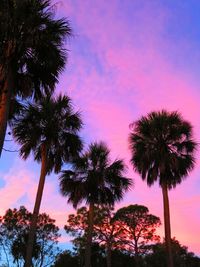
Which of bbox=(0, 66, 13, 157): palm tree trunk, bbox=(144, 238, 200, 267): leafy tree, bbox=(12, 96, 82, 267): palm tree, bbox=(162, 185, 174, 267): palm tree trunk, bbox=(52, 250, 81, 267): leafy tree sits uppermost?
bbox=(144, 238, 200, 267): leafy tree

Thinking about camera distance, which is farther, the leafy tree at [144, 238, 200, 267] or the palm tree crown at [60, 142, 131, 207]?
the leafy tree at [144, 238, 200, 267]

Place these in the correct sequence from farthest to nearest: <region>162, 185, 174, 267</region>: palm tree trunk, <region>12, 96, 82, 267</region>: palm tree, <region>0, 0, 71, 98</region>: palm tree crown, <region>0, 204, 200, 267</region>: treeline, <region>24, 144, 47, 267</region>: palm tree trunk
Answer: <region>0, 204, 200, 267</region>: treeline, <region>162, 185, 174, 267</region>: palm tree trunk, <region>12, 96, 82, 267</region>: palm tree, <region>24, 144, 47, 267</region>: palm tree trunk, <region>0, 0, 71, 98</region>: palm tree crown

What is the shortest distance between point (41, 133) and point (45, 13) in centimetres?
1122

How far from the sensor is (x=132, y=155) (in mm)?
27188

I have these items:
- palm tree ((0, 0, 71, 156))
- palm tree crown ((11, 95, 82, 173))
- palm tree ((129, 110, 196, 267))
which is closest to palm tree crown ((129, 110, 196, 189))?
palm tree ((129, 110, 196, 267))

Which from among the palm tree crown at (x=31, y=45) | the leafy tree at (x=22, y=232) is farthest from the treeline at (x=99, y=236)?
the palm tree crown at (x=31, y=45)

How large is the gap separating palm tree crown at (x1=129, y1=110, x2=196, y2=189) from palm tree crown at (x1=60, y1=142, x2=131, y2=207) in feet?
7.15

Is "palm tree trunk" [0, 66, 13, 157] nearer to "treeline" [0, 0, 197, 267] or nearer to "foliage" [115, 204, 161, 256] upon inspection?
"treeline" [0, 0, 197, 267]

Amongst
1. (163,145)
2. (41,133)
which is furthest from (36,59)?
(163,145)

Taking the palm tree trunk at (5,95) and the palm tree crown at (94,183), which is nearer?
the palm tree trunk at (5,95)

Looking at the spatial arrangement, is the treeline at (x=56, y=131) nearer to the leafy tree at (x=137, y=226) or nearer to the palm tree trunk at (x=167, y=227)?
the palm tree trunk at (x=167, y=227)

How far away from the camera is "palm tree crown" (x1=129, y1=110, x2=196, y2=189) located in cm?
2606

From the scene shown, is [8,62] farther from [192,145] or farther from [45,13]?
[192,145]

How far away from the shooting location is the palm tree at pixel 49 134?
73.6ft
